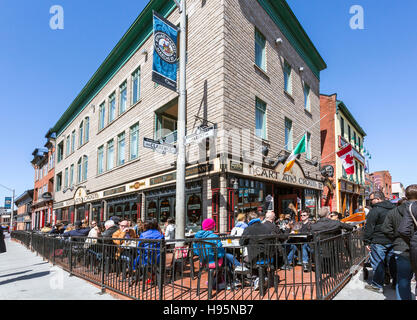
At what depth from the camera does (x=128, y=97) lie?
620 inches

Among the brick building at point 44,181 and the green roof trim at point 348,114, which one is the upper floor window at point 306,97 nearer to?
the green roof trim at point 348,114

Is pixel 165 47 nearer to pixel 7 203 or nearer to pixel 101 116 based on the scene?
pixel 101 116

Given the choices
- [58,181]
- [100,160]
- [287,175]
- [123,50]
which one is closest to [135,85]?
[123,50]

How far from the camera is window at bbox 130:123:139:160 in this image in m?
14.7

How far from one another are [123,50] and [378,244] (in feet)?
52.8

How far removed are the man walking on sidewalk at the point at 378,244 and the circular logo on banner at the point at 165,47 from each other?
7131 mm

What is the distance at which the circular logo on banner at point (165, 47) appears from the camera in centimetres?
869

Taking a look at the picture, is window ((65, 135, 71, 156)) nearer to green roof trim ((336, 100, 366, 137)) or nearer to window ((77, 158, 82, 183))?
window ((77, 158, 82, 183))

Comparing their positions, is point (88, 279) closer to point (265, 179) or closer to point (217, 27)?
point (265, 179)

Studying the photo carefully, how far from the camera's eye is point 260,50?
41.3 ft

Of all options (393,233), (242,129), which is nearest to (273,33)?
(242,129)

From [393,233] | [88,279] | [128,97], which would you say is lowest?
[88,279]

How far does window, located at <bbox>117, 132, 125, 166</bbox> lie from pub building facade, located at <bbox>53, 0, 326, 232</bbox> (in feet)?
0.19
